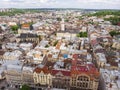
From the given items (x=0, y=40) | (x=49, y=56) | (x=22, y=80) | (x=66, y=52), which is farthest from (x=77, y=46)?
(x=0, y=40)

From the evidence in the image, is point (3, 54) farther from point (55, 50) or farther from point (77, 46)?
point (77, 46)

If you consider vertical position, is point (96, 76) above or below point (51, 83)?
above

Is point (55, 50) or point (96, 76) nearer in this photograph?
point (96, 76)

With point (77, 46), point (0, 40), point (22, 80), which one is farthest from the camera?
point (0, 40)

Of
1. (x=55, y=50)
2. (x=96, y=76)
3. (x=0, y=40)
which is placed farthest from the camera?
(x=0, y=40)

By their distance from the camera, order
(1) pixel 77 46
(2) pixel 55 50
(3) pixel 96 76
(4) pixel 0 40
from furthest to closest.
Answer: (4) pixel 0 40, (1) pixel 77 46, (2) pixel 55 50, (3) pixel 96 76

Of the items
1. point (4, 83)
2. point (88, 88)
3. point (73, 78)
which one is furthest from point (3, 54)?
point (88, 88)

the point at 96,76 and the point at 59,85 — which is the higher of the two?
A: the point at 96,76

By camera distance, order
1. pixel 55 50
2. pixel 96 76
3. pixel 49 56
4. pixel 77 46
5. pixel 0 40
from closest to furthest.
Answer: pixel 96 76 → pixel 49 56 → pixel 55 50 → pixel 77 46 → pixel 0 40

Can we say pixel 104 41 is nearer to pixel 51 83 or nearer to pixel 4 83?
pixel 51 83
